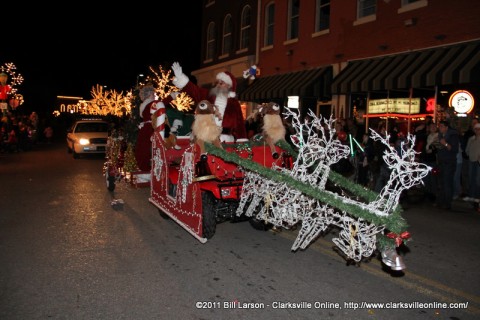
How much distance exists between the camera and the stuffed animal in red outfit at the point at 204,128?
5.66 m

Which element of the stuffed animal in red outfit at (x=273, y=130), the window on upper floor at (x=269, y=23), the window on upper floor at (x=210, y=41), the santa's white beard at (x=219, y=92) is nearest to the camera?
the stuffed animal in red outfit at (x=273, y=130)

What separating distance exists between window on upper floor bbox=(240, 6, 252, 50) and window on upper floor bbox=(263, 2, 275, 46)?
5.37 feet

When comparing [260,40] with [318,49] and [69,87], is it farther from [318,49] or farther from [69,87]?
[69,87]

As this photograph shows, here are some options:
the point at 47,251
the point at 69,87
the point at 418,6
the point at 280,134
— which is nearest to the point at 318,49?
the point at 418,6

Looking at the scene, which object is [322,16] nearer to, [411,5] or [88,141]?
[411,5]

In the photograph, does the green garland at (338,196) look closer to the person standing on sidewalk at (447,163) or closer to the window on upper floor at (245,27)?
the person standing on sidewalk at (447,163)

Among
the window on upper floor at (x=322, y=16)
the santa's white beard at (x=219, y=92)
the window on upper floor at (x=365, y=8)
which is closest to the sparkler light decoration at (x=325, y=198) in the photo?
the santa's white beard at (x=219, y=92)

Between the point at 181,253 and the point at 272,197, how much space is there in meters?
1.43

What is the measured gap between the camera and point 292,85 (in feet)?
58.2

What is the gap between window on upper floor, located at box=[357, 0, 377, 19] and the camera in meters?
15.2

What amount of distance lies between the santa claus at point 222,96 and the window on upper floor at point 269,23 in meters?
15.3

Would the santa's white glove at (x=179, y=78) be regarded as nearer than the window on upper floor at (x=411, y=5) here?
Yes

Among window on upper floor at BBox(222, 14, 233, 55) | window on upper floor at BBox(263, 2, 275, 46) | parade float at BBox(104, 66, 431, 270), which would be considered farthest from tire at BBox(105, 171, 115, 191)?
window on upper floor at BBox(222, 14, 233, 55)

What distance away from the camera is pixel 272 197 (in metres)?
5.18
